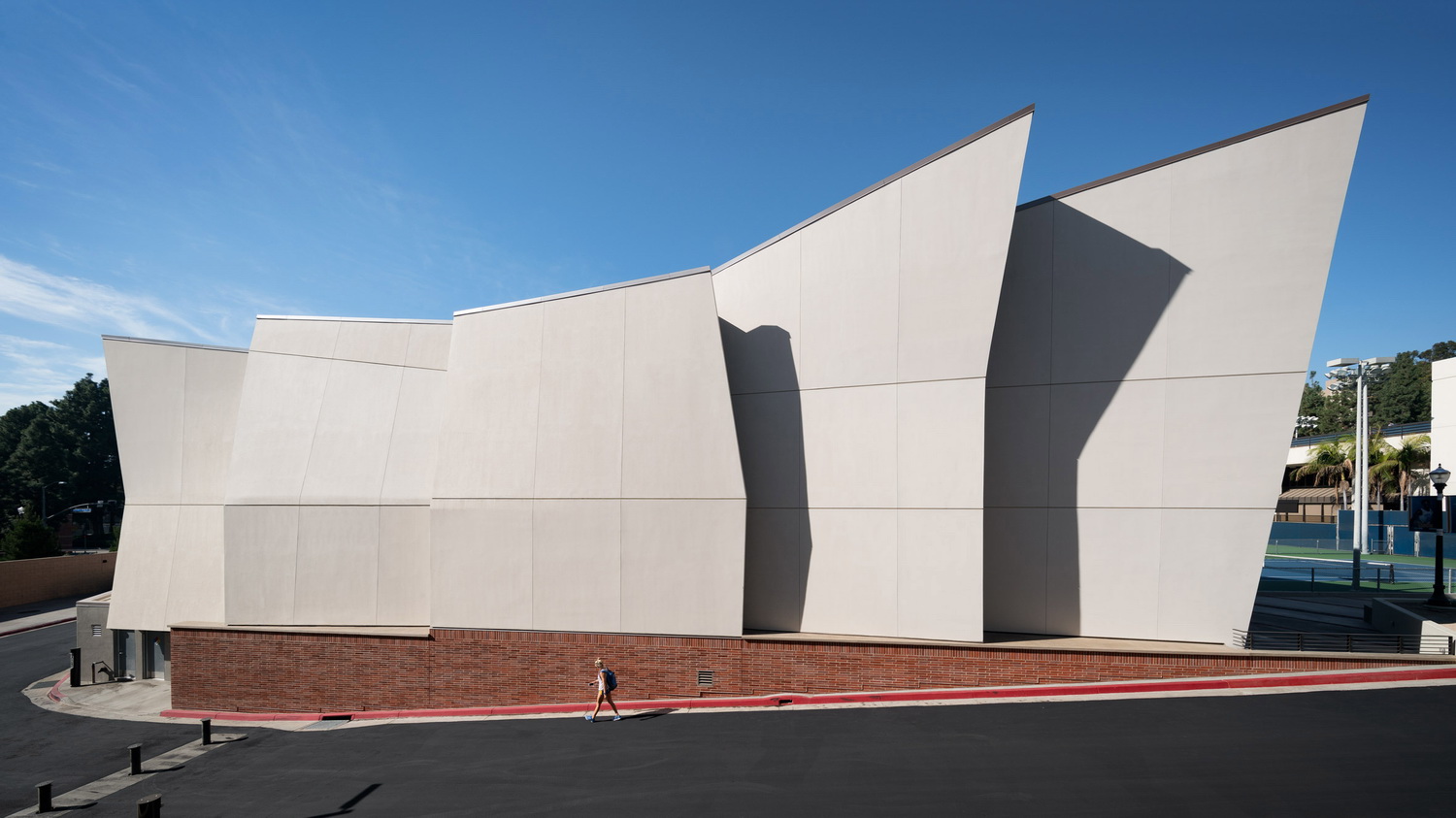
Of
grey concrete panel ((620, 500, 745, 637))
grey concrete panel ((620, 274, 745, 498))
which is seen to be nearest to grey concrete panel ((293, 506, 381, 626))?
grey concrete panel ((620, 500, 745, 637))

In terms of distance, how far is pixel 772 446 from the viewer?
15.8 m

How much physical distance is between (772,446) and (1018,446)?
5.62 m

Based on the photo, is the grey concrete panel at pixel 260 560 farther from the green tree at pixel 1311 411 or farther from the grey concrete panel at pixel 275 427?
the green tree at pixel 1311 411

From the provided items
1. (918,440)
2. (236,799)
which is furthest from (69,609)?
(918,440)

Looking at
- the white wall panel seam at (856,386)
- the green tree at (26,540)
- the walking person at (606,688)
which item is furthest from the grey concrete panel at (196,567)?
the green tree at (26,540)

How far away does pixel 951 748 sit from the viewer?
10.6 metres

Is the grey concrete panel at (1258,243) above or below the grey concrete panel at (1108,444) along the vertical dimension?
above

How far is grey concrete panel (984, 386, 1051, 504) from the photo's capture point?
15086mm

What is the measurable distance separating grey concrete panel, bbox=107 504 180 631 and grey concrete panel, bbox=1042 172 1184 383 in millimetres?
24072

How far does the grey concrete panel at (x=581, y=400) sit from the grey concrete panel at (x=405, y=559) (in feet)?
13.0

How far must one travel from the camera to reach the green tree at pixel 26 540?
123ft

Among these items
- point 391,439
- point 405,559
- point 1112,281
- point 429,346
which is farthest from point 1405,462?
point 391,439

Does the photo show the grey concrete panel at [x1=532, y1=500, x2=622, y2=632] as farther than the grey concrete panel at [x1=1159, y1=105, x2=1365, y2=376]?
Yes

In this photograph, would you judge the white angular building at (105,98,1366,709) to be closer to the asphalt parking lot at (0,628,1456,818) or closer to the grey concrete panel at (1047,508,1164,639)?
the grey concrete panel at (1047,508,1164,639)
